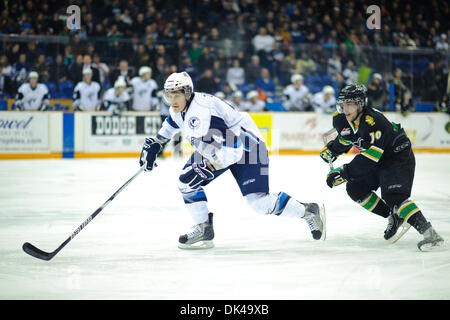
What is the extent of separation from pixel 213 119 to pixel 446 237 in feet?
6.33

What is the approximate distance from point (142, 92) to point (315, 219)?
746 centimetres

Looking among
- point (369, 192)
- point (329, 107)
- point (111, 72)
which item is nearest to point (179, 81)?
point (369, 192)

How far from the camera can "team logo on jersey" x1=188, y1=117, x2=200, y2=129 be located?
3871 mm

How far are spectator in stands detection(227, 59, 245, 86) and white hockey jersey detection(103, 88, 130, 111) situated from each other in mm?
2102

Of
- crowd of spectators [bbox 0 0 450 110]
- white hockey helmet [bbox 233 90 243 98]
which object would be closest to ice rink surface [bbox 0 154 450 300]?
crowd of spectators [bbox 0 0 450 110]

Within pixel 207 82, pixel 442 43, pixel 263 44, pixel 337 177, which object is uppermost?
pixel 442 43

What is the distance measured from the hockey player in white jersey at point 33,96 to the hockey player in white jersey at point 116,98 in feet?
3.31

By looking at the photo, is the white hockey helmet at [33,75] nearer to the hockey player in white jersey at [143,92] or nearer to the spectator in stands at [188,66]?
the hockey player in white jersey at [143,92]

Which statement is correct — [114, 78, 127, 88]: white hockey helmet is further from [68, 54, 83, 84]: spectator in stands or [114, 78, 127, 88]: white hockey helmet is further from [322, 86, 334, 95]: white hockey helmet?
[322, 86, 334, 95]: white hockey helmet

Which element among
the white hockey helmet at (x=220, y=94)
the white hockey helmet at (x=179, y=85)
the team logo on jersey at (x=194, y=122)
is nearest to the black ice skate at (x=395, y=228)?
the team logo on jersey at (x=194, y=122)

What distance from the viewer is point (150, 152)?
427cm

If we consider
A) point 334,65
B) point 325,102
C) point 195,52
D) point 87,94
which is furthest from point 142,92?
point 334,65

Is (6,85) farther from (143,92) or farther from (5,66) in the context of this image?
(143,92)
